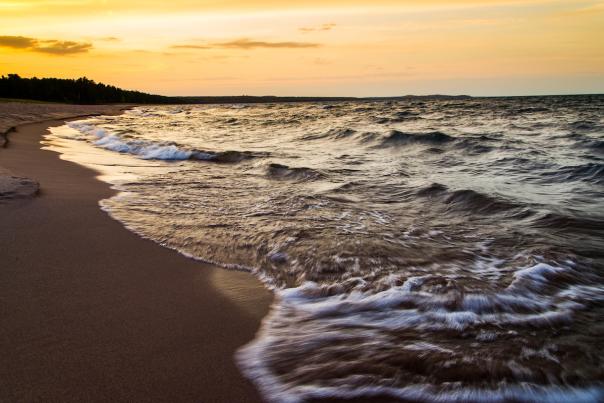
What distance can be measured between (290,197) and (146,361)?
427cm

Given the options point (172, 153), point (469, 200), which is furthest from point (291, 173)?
point (172, 153)

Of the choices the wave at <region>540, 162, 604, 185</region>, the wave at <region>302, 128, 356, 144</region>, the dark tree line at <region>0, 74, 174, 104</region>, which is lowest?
the wave at <region>540, 162, 604, 185</region>

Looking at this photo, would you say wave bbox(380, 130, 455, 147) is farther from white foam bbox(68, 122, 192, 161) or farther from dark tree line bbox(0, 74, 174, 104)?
dark tree line bbox(0, 74, 174, 104)

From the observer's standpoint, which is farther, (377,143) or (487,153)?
(377,143)

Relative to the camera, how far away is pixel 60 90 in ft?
202

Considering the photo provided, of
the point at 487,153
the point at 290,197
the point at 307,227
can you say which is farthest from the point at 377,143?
the point at 307,227

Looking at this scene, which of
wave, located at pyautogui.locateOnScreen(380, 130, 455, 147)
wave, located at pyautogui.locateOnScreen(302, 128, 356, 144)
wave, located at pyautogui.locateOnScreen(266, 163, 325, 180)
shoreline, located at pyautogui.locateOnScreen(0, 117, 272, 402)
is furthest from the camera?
wave, located at pyautogui.locateOnScreen(302, 128, 356, 144)

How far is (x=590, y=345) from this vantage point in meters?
2.48

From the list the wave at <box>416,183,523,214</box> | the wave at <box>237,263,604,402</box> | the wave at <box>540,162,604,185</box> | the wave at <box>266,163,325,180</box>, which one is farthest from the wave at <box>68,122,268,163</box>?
the wave at <box>237,263,604,402</box>

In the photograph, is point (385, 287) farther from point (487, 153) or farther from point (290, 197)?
point (487, 153)

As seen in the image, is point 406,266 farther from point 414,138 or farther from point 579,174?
point 414,138

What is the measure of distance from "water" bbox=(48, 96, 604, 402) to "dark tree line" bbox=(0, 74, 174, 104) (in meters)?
56.7

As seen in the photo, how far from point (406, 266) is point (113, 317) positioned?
221cm

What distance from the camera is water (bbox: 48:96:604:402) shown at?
7.26ft
